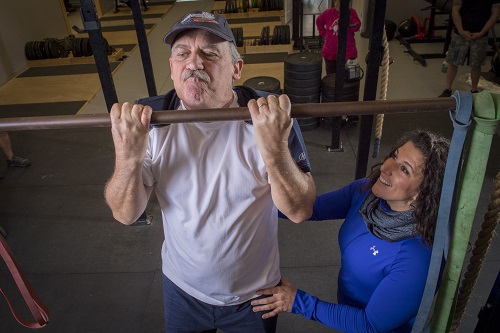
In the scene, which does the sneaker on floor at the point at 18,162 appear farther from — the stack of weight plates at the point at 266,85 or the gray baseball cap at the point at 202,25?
the gray baseball cap at the point at 202,25

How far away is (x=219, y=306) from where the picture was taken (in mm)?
1597

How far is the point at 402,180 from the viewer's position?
1.45 m

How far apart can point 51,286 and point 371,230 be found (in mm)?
2514

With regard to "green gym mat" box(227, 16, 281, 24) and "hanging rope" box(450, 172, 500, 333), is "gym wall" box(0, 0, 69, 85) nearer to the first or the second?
"green gym mat" box(227, 16, 281, 24)

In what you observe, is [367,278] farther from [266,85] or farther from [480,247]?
[266,85]

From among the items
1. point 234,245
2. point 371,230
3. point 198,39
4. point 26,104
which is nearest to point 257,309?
point 234,245

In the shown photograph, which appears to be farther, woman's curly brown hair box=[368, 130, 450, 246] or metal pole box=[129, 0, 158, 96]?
metal pole box=[129, 0, 158, 96]

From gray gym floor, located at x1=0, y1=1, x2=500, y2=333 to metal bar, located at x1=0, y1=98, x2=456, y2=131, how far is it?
185cm

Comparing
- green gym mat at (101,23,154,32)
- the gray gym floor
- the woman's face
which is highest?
the woman's face

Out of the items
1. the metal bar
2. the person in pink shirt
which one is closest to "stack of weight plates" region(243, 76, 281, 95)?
the person in pink shirt

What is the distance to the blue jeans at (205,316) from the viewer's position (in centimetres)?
161

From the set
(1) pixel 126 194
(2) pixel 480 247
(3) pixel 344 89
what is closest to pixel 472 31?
(3) pixel 344 89

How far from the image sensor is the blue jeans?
1.61m

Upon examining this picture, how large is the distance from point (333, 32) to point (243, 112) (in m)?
4.26
